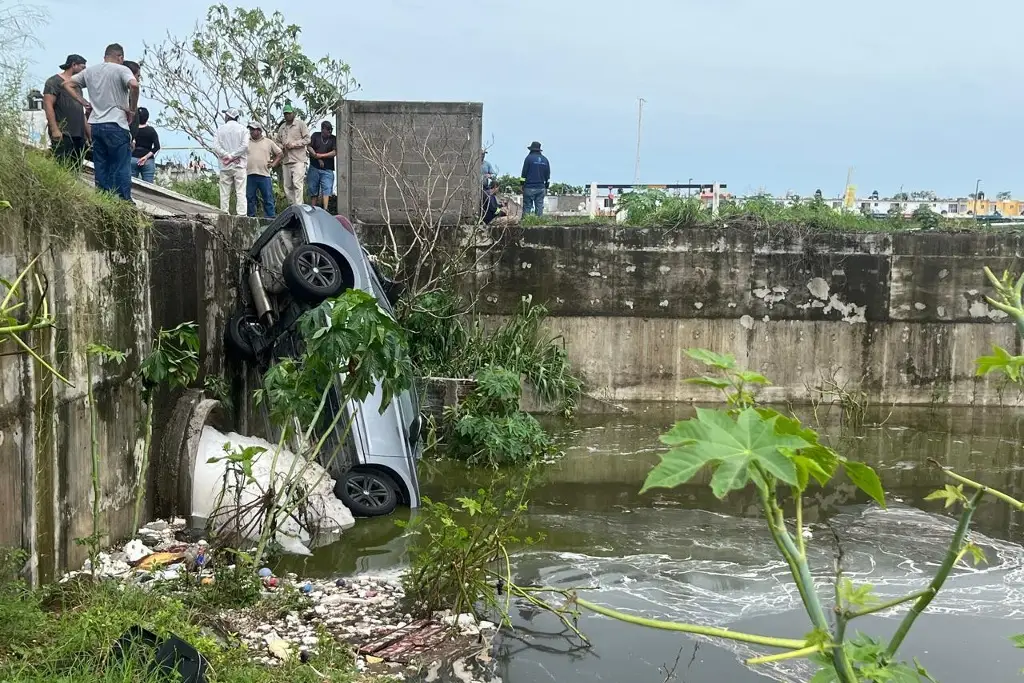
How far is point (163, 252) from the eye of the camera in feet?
21.9

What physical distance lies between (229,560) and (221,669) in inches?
77.7

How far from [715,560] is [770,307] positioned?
6183mm

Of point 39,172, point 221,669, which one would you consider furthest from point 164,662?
point 39,172

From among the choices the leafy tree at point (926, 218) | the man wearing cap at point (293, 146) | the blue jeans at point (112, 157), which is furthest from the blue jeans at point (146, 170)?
the leafy tree at point (926, 218)

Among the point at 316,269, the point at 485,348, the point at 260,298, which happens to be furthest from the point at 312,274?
the point at 485,348

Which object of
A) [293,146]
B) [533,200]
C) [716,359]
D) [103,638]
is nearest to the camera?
[716,359]

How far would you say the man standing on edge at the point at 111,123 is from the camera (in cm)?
674

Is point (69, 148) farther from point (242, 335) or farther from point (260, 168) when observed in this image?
point (260, 168)

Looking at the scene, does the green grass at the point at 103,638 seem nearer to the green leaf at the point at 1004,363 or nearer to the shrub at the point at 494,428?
the green leaf at the point at 1004,363

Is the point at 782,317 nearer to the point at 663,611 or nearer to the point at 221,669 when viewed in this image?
the point at 663,611

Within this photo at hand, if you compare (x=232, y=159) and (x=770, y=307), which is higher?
(x=232, y=159)

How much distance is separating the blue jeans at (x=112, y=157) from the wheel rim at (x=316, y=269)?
1.55m

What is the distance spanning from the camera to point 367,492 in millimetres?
7066

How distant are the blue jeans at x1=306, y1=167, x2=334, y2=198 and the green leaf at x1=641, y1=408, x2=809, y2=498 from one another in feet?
34.9
